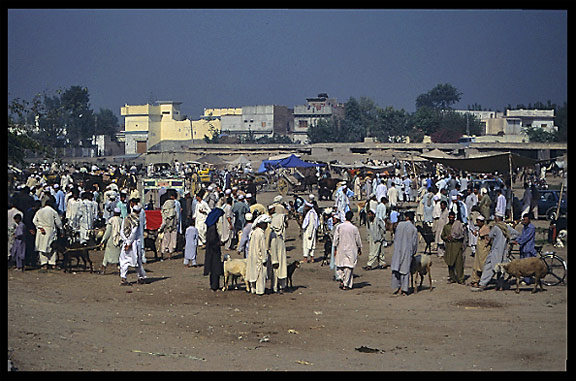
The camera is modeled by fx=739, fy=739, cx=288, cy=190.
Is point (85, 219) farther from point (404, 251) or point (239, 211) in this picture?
point (404, 251)

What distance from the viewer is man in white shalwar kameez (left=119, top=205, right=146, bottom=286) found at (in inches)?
472

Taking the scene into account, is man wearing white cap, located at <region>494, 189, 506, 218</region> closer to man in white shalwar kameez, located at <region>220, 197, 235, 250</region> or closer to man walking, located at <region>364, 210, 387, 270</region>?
man walking, located at <region>364, 210, 387, 270</region>

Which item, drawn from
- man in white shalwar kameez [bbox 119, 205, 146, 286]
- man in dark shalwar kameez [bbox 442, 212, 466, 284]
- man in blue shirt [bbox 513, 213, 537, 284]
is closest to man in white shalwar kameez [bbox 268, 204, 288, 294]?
man in white shalwar kameez [bbox 119, 205, 146, 286]

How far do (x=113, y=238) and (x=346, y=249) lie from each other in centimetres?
407

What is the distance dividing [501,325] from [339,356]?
2532 mm

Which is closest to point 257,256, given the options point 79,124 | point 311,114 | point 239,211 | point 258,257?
point 258,257

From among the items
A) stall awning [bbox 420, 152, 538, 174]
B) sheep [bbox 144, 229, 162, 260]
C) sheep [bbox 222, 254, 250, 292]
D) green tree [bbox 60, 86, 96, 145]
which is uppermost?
green tree [bbox 60, 86, 96, 145]

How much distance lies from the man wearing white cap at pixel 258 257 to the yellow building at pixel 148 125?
4673 centimetres

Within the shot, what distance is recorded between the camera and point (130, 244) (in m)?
12.0

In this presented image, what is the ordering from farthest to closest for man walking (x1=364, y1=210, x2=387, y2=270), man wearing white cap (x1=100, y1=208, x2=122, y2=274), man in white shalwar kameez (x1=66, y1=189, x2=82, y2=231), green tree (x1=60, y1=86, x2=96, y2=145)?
green tree (x1=60, y1=86, x2=96, y2=145)
man in white shalwar kameez (x1=66, y1=189, x2=82, y2=231)
man walking (x1=364, y1=210, x2=387, y2=270)
man wearing white cap (x1=100, y1=208, x2=122, y2=274)

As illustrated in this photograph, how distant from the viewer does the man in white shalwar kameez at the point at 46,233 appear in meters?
13.2

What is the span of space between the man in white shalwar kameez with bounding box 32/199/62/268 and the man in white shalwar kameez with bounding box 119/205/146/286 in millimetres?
1881

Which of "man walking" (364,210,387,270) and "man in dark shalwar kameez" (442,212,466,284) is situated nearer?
"man in dark shalwar kameez" (442,212,466,284)
